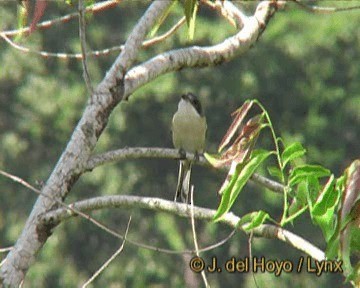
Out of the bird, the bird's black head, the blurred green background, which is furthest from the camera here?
the blurred green background

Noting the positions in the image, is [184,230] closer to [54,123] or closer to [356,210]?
[54,123]

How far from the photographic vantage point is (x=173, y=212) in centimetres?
378

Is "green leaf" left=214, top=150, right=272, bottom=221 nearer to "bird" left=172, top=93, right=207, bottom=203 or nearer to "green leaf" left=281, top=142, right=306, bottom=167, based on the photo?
"green leaf" left=281, top=142, right=306, bottom=167

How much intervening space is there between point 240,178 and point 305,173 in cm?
17

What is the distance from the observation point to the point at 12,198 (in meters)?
20.8

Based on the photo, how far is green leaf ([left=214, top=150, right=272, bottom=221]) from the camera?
3081 mm

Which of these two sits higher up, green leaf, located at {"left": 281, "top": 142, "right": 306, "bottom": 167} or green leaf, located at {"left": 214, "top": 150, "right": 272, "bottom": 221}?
green leaf, located at {"left": 281, "top": 142, "right": 306, "bottom": 167}

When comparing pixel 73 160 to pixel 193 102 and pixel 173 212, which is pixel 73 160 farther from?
pixel 193 102

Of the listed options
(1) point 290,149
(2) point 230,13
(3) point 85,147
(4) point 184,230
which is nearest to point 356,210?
(1) point 290,149

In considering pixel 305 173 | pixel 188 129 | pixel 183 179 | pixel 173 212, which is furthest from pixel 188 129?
pixel 305 173

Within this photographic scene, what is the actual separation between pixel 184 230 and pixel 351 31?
4296 mm

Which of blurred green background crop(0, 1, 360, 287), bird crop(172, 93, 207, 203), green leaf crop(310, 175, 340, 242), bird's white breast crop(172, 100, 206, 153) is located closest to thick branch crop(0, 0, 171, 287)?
green leaf crop(310, 175, 340, 242)

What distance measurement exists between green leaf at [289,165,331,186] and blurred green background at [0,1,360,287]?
53.6ft

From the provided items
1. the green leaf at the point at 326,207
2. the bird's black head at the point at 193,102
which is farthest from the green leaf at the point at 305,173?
the bird's black head at the point at 193,102
